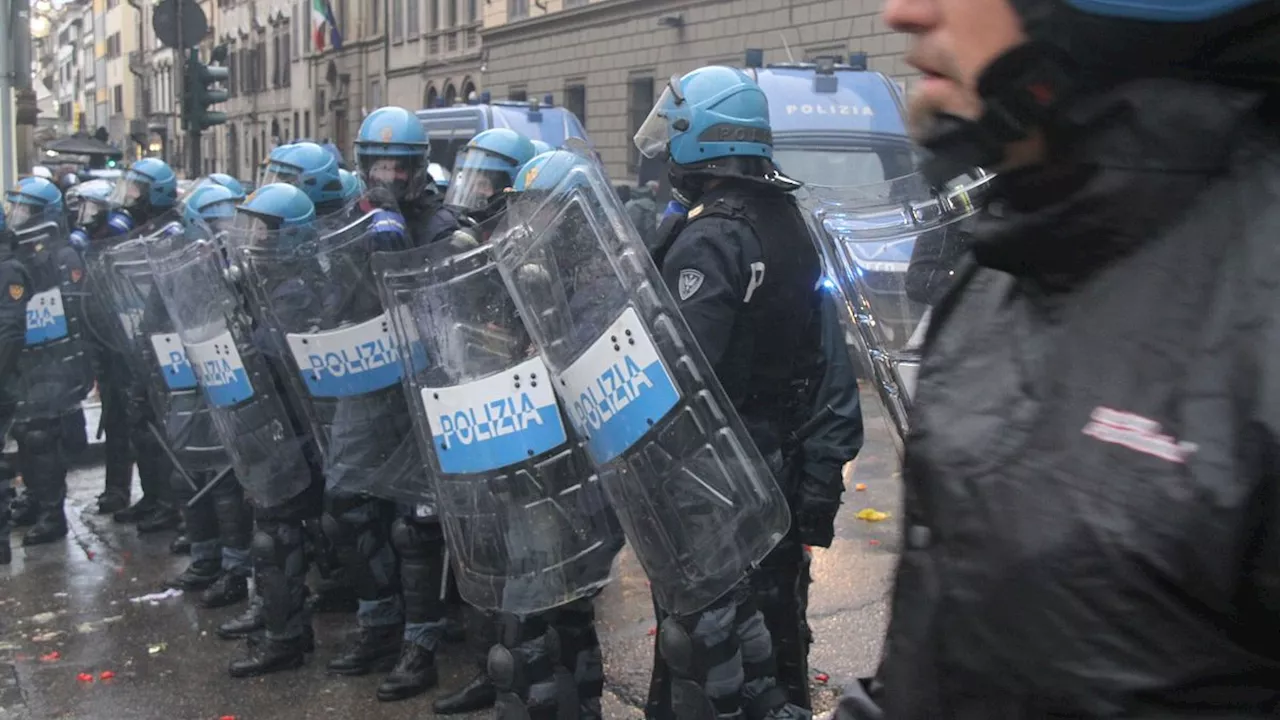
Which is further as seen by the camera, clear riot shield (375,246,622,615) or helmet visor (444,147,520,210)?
helmet visor (444,147,520,210)

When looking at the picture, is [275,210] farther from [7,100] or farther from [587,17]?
[587,17]

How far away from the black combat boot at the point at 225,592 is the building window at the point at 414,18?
1317 inches

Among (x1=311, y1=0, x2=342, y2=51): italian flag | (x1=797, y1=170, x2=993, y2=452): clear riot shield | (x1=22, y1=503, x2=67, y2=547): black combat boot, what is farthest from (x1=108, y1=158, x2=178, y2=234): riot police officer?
(x1=311, y1=0, x2=342, y2=51): italian flag

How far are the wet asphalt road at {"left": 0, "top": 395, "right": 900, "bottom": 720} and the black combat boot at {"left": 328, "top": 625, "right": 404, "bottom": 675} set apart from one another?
0.05 m

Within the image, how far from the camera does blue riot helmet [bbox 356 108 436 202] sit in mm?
5238

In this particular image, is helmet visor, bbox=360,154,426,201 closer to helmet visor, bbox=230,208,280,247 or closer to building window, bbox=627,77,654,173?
helmet visor, bbox=230,208,280,247

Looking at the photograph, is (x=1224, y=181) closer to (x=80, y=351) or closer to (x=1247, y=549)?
(x=1247, y=549)

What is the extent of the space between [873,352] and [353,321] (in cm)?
196

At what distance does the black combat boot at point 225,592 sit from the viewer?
19.4 feet

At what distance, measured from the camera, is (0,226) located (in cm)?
669

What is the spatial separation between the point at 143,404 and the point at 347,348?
10.6 ft

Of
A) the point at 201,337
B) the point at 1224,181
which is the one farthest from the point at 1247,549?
the point at 201,337

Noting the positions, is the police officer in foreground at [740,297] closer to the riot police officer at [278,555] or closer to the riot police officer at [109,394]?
the riot police officer at [278,555]

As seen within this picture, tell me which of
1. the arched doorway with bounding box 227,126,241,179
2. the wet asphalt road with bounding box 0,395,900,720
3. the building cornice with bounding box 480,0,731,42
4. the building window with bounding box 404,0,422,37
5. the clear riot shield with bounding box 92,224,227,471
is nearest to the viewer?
the wet asphalt road with bounding box 0,395,900,720
